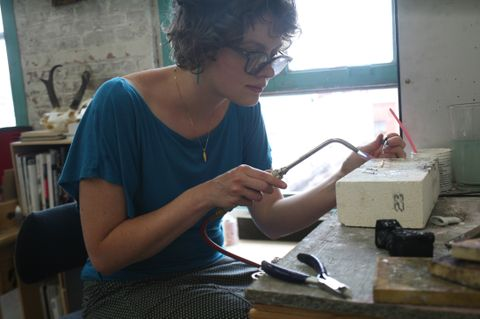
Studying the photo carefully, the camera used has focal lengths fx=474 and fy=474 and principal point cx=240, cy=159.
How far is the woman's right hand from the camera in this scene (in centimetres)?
93

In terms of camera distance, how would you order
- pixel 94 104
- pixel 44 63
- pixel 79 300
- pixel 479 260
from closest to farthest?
pixel 479 260
pixel 94 104
pixel 79 300
pixel 44 63

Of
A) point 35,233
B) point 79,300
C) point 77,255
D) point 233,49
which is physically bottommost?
point 79,300

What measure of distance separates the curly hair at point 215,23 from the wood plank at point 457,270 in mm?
629

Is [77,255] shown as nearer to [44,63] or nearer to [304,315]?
[304,315]

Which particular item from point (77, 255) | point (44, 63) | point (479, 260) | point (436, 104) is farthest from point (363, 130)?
point (44, 63)

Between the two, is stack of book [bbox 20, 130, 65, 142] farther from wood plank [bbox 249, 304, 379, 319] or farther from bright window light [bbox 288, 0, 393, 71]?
wood plank [bbox 249, 304, 379, 319]

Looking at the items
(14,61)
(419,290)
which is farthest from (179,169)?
(14,61)

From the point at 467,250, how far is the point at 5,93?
115 inches

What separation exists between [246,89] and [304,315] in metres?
0.56

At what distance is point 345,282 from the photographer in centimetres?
70

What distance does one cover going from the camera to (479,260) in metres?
0.62

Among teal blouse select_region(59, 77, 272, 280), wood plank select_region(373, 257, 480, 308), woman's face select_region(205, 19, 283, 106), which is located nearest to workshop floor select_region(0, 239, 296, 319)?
teal blouse select_region(59, 77, 272, 280)

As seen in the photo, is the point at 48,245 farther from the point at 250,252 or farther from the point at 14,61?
the point at 14,61

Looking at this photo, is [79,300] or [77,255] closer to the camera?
[77,255]
